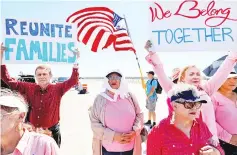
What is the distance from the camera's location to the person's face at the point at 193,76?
371 centimetres

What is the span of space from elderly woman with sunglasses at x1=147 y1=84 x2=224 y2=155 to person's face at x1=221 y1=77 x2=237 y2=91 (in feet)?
4.49

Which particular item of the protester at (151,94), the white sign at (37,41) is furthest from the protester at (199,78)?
the protester at (151,94)

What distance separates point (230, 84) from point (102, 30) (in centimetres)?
226

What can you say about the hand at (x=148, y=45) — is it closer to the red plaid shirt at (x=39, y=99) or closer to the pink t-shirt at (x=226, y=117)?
the pink t-shirt at (x=226, y=117)

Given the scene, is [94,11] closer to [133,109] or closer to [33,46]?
[33,46]

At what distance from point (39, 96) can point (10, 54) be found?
64 cm

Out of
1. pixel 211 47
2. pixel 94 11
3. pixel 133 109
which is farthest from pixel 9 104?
pixel 94 11

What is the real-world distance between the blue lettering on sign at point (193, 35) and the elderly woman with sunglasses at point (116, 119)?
692mm

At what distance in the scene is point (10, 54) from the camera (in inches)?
181

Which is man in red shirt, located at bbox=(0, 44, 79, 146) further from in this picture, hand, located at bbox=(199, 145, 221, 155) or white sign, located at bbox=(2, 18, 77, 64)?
hand, located at bbox=(199, 145, 221, 155)

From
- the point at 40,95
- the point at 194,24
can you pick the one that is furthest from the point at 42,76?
the point at 194,24

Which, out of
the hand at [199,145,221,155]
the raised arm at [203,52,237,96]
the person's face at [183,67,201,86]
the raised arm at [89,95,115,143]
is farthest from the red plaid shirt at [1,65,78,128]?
the hand at [199,145,221,155]

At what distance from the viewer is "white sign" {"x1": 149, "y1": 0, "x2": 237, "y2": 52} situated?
14.6 feet

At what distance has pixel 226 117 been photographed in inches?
153
